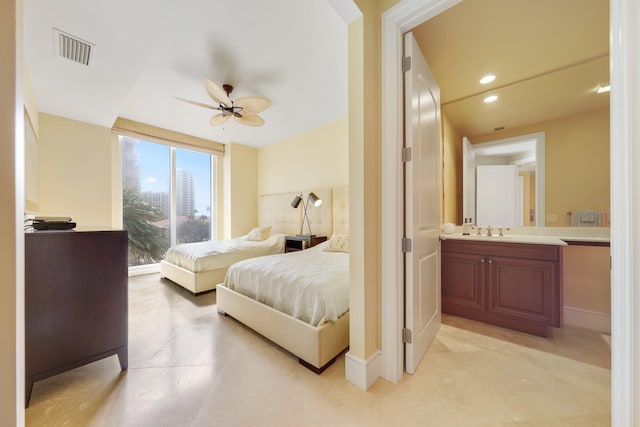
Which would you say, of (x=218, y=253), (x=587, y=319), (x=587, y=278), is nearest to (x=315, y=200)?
(x=218, y=253)

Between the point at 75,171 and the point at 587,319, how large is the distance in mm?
6282

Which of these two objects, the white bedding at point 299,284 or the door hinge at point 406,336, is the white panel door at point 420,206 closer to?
the door hinge at point 406,336

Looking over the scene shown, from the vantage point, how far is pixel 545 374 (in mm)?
1534

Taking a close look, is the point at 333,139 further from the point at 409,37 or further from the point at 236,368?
the point at 236,368

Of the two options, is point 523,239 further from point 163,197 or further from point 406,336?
point 163,197

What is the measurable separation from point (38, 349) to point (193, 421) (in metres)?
1.01

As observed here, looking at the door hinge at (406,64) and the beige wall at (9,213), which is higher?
the door hinge at (406,64)

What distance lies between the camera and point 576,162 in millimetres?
2148

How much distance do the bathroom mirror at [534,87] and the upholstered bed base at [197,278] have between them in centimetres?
315

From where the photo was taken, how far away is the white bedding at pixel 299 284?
1656 millimetres

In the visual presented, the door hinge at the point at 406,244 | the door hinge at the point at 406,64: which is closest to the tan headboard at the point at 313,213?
the door hinge at the point at 406,244

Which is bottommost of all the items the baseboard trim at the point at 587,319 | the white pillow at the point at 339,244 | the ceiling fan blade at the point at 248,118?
the baseboard trim at the point at 587,319
